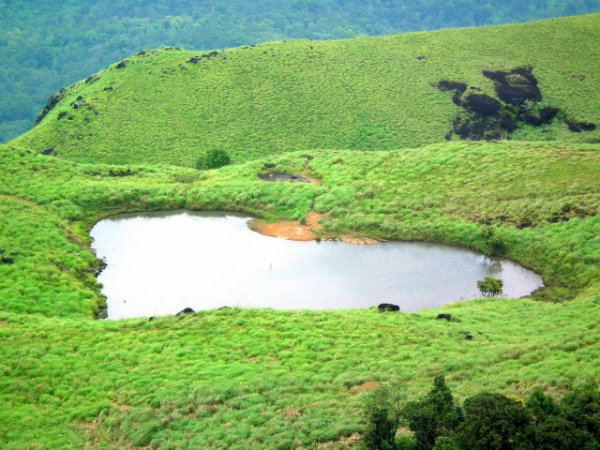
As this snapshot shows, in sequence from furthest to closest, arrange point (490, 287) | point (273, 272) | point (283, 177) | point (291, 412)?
point (283, 177) < point (273, 272) < point (490, 287) < point (291, 412)

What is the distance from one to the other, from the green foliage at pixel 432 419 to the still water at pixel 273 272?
16.0 meters

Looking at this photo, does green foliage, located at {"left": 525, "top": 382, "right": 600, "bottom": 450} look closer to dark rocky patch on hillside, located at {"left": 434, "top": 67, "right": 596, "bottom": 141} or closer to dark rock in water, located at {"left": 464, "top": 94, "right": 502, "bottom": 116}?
dark rocky patch on hillside, located at {"left": 434, "top": 67, "right": 596, "bottom": 141}

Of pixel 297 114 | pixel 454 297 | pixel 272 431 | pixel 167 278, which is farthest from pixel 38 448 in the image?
pixel 297 114

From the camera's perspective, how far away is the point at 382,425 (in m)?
22.8

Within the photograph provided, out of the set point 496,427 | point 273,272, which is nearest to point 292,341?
point 273,272

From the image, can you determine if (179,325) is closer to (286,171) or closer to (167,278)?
(167,278)

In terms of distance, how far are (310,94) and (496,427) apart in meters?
75.4

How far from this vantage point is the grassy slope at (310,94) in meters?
83.8

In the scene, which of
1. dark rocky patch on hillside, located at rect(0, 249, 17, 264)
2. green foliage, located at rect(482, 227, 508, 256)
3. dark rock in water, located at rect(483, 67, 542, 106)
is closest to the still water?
green foliage, located at rect(482, 227, 508, 256)

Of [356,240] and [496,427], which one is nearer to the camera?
[496,427]

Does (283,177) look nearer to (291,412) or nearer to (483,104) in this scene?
(483,104)

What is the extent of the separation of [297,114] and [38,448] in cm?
6854

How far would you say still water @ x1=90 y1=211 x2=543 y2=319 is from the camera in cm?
4044

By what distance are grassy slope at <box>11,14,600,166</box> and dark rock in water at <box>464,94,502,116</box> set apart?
2150 mm
